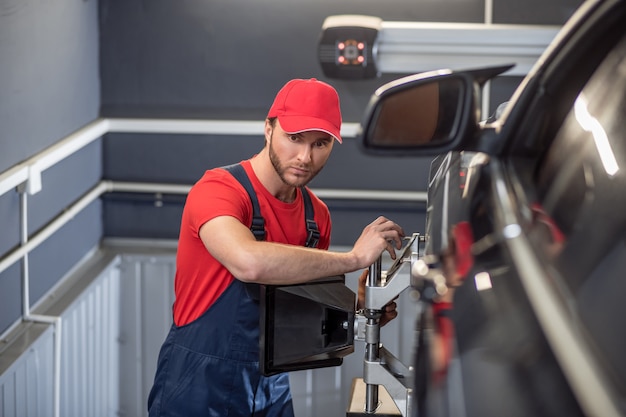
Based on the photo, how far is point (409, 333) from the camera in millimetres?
5293

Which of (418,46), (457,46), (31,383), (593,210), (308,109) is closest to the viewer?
(593,210)

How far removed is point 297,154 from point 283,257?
400 mm

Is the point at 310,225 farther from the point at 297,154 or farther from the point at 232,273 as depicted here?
the point at 232,273

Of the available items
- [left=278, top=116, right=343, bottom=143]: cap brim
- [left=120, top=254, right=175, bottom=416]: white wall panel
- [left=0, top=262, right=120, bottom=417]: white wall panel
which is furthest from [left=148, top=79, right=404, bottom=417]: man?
[left=120, top=254, right=175, bottom=416]: white wall panel

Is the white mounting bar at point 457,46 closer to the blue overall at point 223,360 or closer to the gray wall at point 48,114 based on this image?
the gray wall at point 48,114

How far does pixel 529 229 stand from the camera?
5.41 feet

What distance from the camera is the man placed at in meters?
2.94

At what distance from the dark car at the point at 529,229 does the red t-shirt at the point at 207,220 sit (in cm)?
86

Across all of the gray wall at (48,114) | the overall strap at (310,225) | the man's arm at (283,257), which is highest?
the gray wall at (48,114)

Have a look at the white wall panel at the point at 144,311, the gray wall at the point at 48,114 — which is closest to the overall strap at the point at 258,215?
the gray wall at the point at 48,114

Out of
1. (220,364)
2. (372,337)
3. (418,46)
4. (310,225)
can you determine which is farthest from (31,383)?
(418,46)

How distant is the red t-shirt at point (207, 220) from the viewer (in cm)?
290

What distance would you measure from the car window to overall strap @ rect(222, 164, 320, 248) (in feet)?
3.95

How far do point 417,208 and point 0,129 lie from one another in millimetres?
2237
